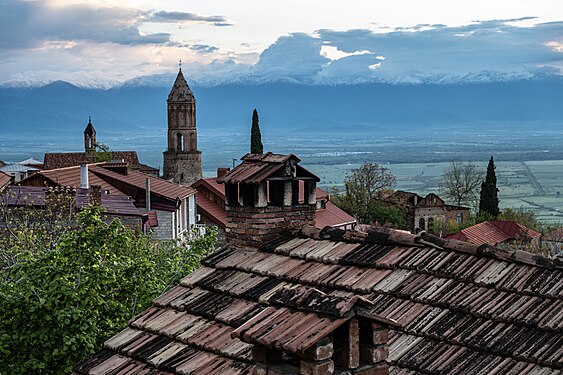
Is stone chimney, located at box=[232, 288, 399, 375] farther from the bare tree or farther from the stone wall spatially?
the bare tree

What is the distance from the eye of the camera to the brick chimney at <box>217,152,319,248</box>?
33.9 feet

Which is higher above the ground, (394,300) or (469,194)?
(394,300)

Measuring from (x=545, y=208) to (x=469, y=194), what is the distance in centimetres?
6280

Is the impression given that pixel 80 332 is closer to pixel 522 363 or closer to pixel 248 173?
pixel 248 173

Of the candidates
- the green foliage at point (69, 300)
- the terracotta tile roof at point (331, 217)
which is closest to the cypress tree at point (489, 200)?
the terracotta tile roof at point (331, 217)

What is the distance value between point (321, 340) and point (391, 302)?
8.33 ft

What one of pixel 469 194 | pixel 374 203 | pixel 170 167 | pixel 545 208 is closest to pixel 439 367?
pixel 374 203

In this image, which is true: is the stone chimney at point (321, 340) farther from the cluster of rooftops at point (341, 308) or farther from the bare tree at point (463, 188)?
the bare tree at point (463, 188)

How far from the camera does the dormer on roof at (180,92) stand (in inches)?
3423

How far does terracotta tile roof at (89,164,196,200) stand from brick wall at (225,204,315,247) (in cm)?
2906

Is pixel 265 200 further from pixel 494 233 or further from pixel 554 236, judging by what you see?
pixel 554 236

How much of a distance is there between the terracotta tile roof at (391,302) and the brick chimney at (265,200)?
197 mm

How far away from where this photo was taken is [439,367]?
7.24 metres

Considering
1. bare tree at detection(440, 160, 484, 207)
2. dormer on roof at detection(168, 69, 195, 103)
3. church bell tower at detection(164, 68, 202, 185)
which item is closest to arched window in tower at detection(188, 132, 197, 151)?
church bell tower at detection(164, 68, 202, 185)
